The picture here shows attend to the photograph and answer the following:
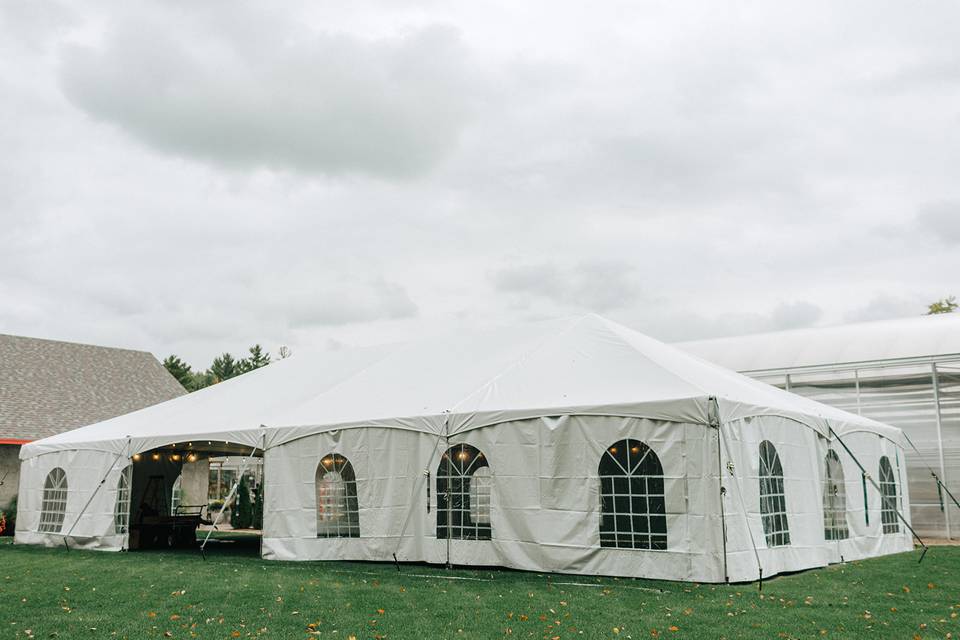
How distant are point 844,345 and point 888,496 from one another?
23.9 ft

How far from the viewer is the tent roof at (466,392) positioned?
1070cm

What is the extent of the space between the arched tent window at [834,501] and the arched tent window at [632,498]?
3598 mm

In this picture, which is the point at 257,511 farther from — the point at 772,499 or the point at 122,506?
the point at 772,499

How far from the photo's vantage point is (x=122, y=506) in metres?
15.0

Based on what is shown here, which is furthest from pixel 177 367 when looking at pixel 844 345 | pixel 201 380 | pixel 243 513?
pixel 844 345

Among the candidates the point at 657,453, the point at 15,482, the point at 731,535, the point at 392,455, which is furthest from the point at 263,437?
the point at 15,482

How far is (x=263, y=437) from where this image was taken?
42.8 feet

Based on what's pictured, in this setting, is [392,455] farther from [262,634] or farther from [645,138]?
[645,138]

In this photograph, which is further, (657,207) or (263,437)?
(657,207)

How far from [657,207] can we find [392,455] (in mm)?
9182

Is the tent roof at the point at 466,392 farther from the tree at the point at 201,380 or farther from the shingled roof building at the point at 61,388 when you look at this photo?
the tree at the point at 201,380

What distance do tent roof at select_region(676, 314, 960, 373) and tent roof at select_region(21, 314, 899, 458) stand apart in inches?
227

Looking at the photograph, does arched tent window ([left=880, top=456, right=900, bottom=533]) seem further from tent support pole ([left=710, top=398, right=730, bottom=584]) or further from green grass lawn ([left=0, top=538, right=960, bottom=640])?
tent support pole ([left=710, top=398, right=730, bottom=584])

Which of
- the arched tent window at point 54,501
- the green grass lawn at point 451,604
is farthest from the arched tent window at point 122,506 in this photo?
the green grass lawn at point 451,604
